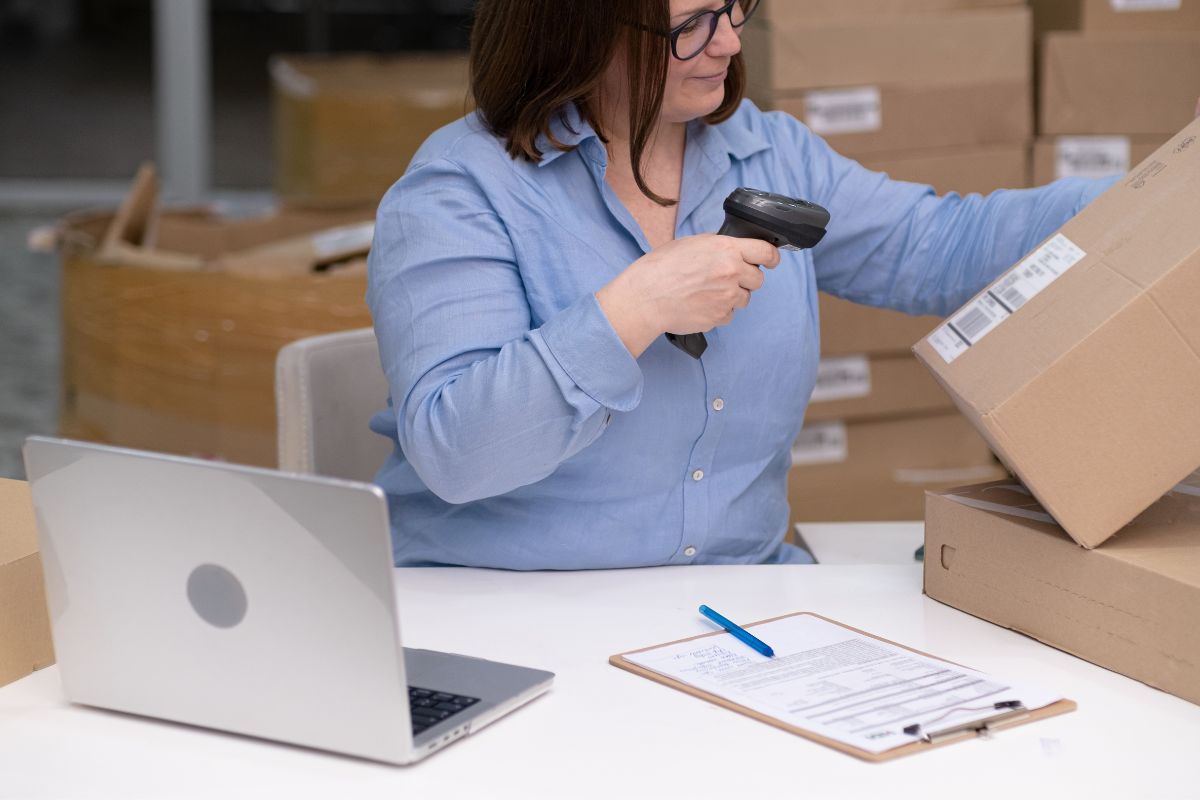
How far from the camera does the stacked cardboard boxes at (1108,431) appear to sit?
1.13 m

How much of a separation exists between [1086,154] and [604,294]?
1.31 meters

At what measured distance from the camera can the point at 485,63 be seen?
1.51m

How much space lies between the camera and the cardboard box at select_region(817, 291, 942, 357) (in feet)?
7.66

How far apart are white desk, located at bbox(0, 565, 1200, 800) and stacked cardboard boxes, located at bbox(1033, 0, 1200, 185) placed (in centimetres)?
129

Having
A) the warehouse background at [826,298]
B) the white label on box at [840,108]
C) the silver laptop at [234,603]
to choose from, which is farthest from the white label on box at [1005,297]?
the white label on box at [840,108]

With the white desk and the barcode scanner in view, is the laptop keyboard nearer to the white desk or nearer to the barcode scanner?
the white desk

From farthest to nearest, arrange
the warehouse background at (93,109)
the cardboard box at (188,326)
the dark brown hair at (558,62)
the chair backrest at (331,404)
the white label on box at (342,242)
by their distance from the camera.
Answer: the warehouse background at (93,109)
the white label on box at (342,242)
the cardboard box at (188,326)
the chair backrest at (331,404)
the dark brown hair at (558,62)

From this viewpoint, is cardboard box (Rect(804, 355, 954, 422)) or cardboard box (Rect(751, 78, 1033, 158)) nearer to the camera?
cardboard box (Rect(751, 78, 1033, 158))

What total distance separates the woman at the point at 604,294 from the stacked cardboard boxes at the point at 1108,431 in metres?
0.26

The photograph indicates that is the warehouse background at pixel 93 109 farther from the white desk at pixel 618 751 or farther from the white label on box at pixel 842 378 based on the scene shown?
the white desk at pixel 618 751

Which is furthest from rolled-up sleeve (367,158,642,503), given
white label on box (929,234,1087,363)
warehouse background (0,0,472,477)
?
warehouse background (0,0,472,477)

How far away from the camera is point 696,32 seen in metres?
1.45

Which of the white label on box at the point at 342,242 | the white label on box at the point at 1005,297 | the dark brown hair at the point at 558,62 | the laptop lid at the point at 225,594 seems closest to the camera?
the laptop lid at the point at 225,594

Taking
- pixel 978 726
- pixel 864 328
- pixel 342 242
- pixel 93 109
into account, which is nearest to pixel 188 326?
pixel 342 242
